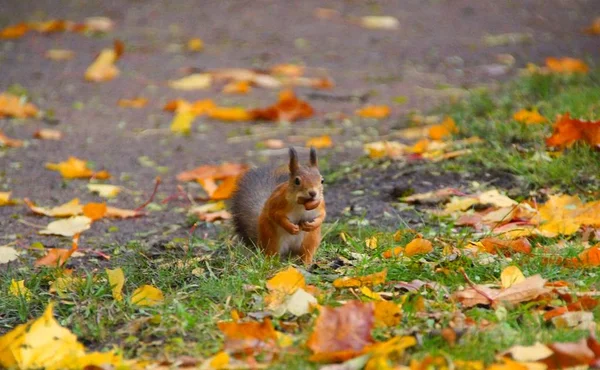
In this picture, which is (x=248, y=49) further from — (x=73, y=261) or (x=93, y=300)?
(x=93, y=300)

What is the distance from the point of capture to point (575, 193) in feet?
13.2

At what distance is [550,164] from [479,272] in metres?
1.28

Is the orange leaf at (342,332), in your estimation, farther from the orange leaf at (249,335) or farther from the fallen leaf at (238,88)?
the fallen leaf at (238,88)

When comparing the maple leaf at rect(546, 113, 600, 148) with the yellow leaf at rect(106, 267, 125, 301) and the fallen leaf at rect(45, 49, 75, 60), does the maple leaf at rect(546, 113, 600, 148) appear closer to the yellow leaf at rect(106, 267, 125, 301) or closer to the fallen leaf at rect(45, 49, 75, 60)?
the yellow leaf at rect(106, 267, 125, 301)

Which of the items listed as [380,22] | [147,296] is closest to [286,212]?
[147,296]

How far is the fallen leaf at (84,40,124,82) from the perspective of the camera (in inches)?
295

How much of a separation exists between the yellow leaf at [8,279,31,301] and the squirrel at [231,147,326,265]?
29.9 inches

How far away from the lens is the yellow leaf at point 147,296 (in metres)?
2.97

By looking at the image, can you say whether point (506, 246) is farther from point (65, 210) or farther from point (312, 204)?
point (65, 210)

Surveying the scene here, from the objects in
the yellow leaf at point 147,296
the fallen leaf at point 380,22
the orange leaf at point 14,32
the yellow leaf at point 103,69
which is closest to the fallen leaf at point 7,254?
the yellow leaf at point 147,296

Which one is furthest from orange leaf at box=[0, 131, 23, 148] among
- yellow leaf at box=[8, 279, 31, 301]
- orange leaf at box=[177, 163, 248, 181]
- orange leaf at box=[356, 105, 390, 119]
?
yellow leaf at box=[8, 279, 31, 301]

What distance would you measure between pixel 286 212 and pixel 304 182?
0.50 ft

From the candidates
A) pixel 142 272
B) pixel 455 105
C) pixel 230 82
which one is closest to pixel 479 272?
pixel 142 272

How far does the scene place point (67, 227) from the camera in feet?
14.0
